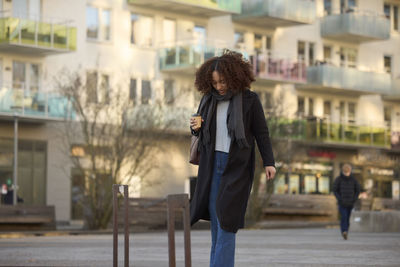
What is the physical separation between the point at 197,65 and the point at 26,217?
17233mm

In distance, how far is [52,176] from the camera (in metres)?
45.0

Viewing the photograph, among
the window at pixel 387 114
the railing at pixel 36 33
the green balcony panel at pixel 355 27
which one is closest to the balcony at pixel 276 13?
the green balcony panel at pixel 355 27

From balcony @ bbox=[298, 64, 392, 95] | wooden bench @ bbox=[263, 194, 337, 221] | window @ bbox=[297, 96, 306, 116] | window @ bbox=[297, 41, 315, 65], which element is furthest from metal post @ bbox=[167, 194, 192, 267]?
window @ bbox=[297, 41, 315, 65]

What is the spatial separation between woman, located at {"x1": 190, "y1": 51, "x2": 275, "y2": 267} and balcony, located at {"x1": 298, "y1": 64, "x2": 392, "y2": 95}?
1905 inches

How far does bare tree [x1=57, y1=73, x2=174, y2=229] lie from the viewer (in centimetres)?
3328

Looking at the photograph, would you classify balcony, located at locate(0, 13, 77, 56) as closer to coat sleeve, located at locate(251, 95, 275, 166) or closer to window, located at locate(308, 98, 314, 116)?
window, located at locate(308, 98, 314, 116)

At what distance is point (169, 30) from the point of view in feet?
166

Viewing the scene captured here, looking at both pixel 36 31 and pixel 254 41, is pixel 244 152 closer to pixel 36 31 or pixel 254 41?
pixel 36 31

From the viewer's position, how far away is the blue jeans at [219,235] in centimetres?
892

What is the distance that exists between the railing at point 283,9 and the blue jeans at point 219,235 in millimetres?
44447

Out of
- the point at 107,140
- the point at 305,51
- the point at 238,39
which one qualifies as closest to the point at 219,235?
the point at 107,140

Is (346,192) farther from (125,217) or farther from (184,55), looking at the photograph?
(184,55)

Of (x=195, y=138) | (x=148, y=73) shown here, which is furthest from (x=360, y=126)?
(x=195, y=138)

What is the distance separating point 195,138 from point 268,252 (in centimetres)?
909
